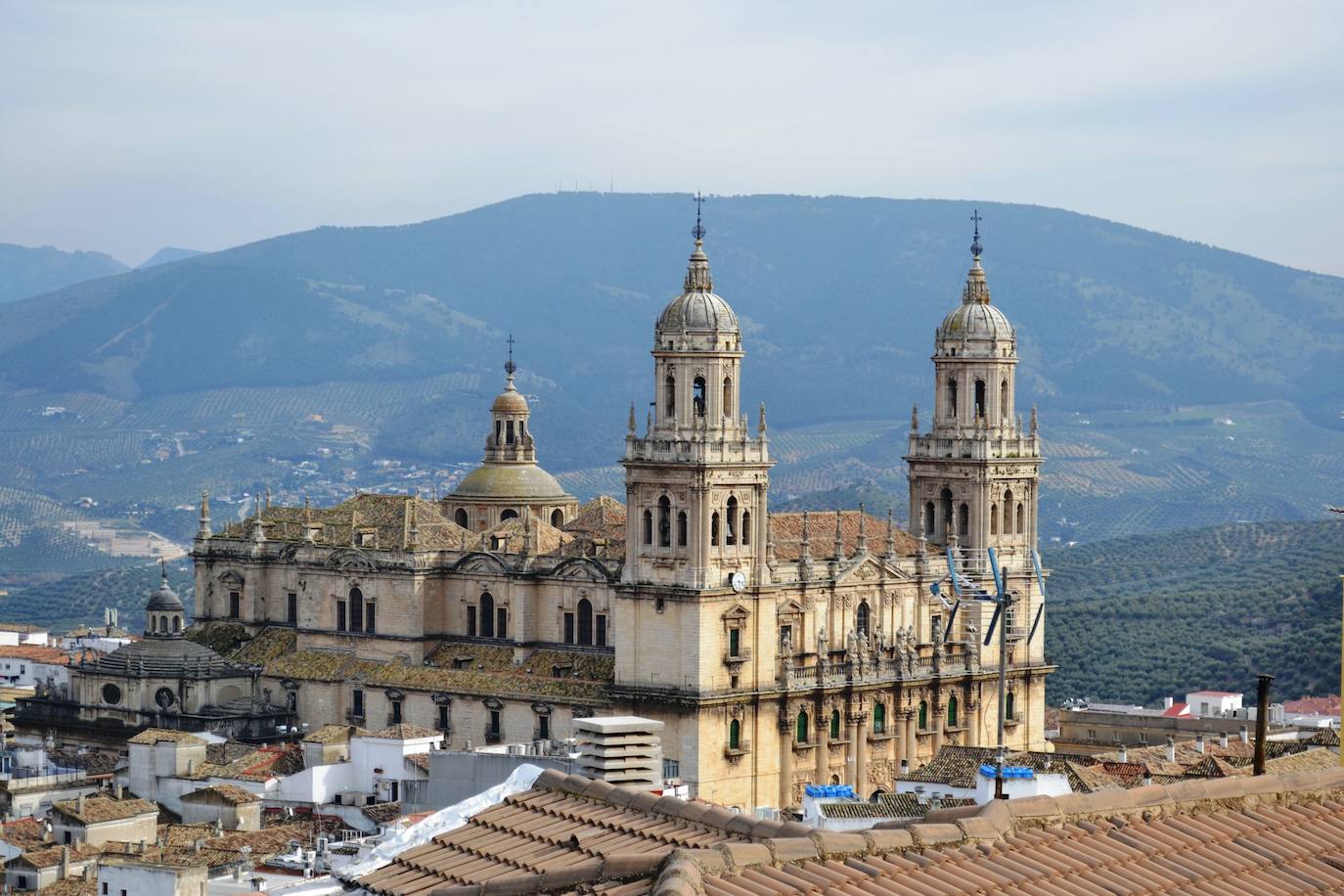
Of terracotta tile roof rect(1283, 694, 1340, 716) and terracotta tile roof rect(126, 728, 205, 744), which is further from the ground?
terracotta tile roof rect(126, 728, 205, 744)

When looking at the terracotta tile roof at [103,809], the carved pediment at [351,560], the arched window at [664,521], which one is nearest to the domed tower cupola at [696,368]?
the arched window at [664,521]

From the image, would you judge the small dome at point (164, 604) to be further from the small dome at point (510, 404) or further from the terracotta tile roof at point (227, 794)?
the terracotta tile roof at point (227, 794)

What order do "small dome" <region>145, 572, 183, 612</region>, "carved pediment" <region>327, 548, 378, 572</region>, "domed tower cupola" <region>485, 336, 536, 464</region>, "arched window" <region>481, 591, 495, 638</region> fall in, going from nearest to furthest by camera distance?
1. "arched window" <region>481, 591, 495, 638</region>
2. "carved pediment" <region>327, 548, 378, 572</region>
3. "small dome" <region>145, 572, 183, 612</region>
4. "domed tower cupola" <region>485, 336, 536, 464</region>

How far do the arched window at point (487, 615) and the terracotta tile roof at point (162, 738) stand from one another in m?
9.32

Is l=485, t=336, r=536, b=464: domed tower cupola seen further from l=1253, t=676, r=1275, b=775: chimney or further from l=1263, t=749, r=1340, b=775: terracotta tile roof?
l=1253, t=676, r=1275, b=775: chimney

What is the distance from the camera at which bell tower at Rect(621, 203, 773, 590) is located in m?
80.1

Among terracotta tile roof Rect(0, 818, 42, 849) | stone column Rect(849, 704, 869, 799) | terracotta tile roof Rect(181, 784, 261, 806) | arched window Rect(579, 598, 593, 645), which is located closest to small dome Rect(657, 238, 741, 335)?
arched window Rect(579, 598, 593, 645)

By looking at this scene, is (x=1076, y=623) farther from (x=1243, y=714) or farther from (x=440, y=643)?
(x=440, y=643)

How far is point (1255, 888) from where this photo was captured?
22328mm

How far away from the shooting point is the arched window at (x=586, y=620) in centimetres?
8600

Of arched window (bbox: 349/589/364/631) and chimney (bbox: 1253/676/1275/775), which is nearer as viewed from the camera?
chimney (bbox: 1253/676/1275/775)

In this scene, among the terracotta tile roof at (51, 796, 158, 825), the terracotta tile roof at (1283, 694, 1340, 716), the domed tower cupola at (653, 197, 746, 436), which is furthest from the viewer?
the terracotta tile roof at (1283, 694, 1340, 716)

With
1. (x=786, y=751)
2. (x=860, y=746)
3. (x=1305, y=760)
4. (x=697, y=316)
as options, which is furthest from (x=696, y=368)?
(x=1305, y=760)

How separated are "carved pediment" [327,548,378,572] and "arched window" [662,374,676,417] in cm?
1344
